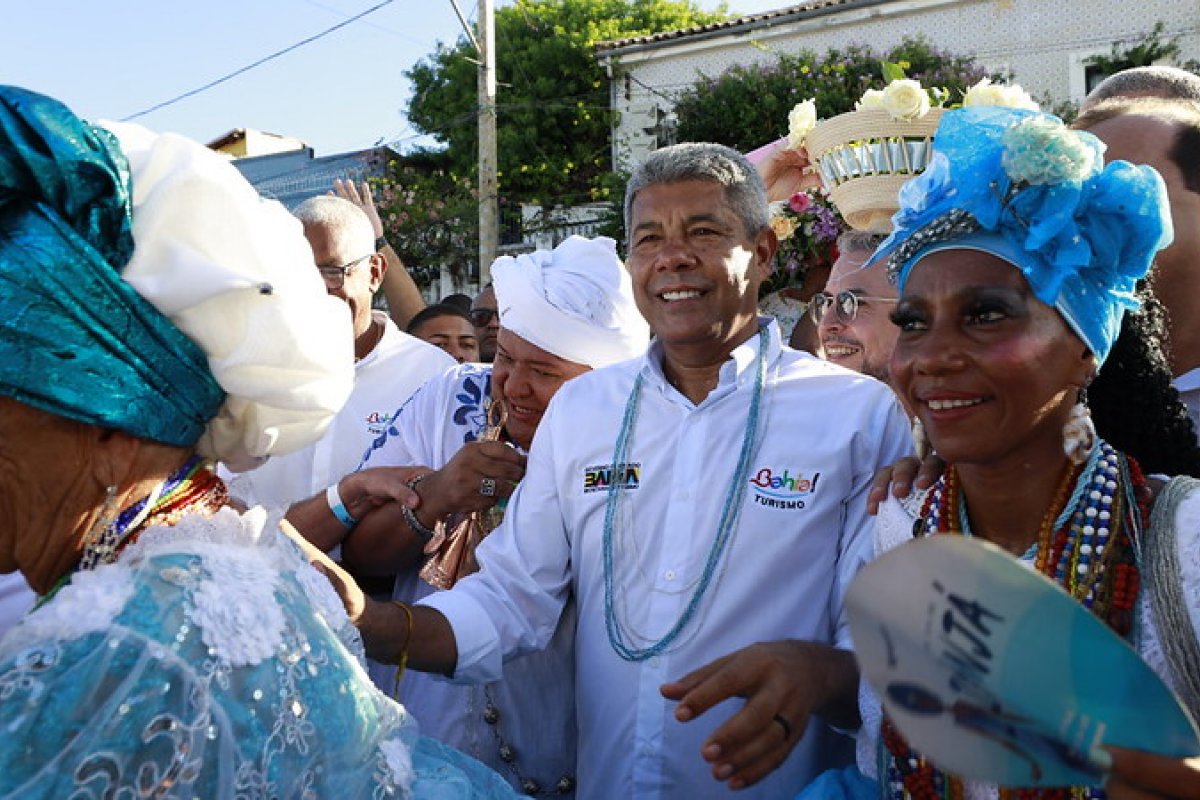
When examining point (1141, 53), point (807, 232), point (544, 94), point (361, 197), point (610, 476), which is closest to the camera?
point (610, 476)

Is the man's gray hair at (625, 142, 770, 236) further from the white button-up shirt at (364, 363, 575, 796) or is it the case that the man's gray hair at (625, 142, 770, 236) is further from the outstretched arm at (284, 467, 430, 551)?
the white button-up shirt at (364, 363, 575, 796)

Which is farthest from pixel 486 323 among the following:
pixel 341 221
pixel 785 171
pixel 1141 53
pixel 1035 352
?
pixel 1141 53

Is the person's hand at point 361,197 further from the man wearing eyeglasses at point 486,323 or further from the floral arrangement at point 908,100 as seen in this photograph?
the floral arrangement at point 908,100

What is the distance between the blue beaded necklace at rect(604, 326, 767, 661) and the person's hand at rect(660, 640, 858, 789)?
0.44 meters

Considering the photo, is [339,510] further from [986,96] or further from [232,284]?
[986,96]

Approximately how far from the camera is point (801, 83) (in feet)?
53.2

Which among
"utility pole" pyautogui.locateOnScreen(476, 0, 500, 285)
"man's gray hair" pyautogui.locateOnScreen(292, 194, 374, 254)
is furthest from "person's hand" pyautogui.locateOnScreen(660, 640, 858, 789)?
"utility pole" pyautogui.locateOnScreen(476, 0, 500, 285)

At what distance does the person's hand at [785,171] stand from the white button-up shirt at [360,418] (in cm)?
153

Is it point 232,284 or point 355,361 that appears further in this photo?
point 355,361

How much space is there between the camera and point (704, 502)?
2703mm

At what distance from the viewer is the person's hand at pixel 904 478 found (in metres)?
2.25

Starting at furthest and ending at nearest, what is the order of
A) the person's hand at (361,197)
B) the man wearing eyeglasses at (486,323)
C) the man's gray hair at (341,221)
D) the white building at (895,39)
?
the white building at (895,39) → the man wearing eyeglasses at (486,323) → the person's hand at (361,197) → the man's gray hair at (341,221)

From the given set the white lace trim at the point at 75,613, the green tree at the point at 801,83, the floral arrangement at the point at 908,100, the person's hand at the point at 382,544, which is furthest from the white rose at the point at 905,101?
the green tree at the point at 801,83

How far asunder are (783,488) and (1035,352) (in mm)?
853
